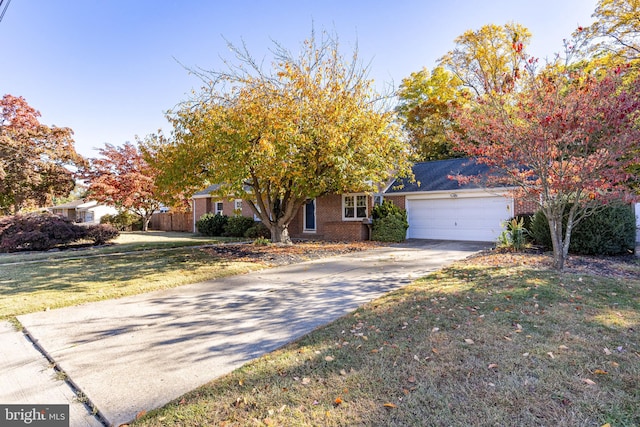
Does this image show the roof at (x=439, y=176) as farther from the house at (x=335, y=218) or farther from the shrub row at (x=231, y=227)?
the shrub row at (x=231, y=227)

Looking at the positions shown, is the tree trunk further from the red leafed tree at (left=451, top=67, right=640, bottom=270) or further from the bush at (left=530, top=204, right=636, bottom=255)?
the bush at (left=530, top=204, right=636, bottom=255)

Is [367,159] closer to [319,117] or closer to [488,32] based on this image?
[319,117]

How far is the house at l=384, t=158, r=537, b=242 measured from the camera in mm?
14258

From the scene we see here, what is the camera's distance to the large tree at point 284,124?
9.57m

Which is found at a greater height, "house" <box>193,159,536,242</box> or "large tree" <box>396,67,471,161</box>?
"large tree" <box>396,67,471,161</box>

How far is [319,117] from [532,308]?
7.51m

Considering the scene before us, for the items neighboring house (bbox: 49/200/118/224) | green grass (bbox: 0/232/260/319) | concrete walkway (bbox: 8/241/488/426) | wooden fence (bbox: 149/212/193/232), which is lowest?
concrete walkway (bbox: 8/241/488/426)

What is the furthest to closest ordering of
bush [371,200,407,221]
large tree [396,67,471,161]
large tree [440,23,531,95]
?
large tree [396,67,471,161], large tree [440,23,531,95], bush [371,200,407,221]

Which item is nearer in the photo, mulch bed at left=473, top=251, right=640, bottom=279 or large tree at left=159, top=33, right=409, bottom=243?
mulch bed at left=473, top=251, right=640, bottom=279

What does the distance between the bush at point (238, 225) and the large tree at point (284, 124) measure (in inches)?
316

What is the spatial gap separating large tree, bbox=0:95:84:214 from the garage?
21130mm

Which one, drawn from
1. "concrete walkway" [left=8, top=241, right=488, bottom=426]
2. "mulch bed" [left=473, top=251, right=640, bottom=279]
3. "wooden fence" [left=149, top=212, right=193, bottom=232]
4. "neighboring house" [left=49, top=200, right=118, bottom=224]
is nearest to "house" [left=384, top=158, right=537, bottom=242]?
"mulch bed" [left=473, top=251, right=640, bottom=279]

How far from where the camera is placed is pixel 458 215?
50.3 ft

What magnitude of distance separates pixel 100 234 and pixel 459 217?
52.6 feet
